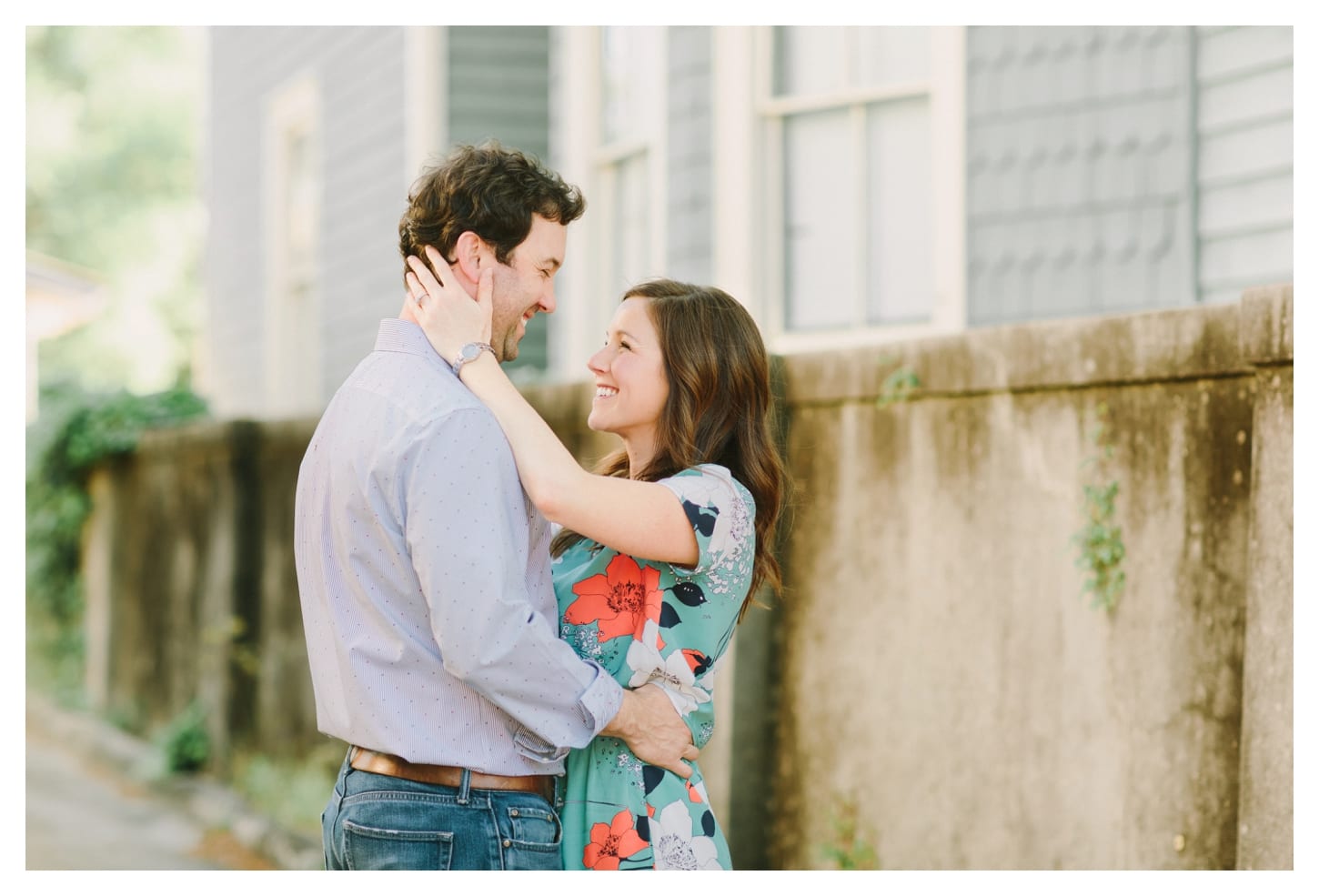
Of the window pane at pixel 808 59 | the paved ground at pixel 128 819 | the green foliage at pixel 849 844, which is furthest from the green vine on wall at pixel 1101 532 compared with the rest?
the paved ground at pixel 128 819

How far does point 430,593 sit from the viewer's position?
7.99 feet

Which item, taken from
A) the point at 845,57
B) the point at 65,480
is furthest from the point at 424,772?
the point at 65,480

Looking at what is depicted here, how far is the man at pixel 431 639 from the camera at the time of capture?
2436 millimetres

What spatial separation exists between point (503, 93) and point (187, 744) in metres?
4.51

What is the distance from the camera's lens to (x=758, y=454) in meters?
2.92

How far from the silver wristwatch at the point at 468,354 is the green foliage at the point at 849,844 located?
254cm

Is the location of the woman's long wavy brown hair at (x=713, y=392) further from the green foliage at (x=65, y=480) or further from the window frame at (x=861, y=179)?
the green foliage at (x=65, y=480)

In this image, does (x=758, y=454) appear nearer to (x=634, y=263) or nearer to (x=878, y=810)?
(x=878, y=810)

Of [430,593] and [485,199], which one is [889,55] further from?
[430,593]

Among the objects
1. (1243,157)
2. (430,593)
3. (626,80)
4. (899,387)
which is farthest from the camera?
(626,80)

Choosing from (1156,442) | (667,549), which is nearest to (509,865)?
(667,549)

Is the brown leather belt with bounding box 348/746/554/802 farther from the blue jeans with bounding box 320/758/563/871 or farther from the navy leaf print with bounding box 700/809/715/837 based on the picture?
the navy leaf print with bounding box 700/809/715/837

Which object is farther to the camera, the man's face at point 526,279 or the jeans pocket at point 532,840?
the man's face at point 526,279
